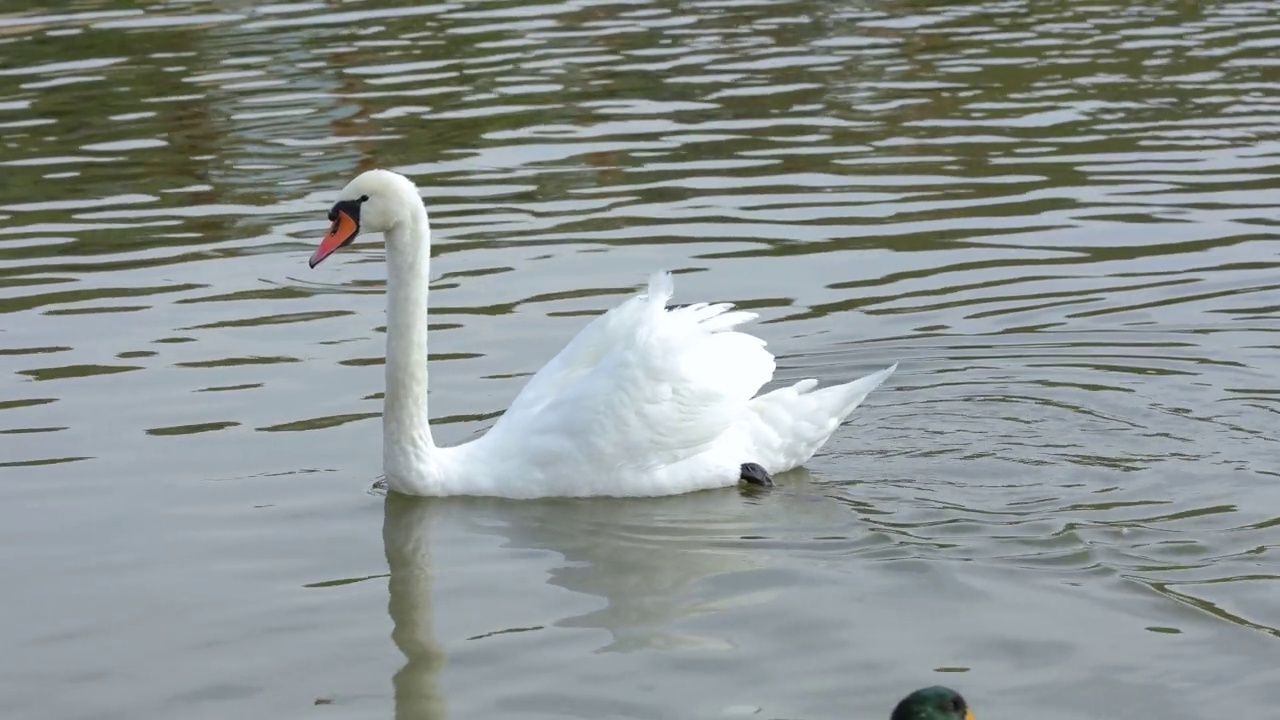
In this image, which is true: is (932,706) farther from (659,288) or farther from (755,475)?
(659,288)

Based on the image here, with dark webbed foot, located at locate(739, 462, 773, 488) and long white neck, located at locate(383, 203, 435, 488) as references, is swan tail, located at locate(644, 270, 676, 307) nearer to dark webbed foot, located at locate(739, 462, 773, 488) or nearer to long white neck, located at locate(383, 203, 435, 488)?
dark webbed foot, located at locate(739, 462, 773, 488)

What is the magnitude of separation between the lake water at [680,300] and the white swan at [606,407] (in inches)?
5.4

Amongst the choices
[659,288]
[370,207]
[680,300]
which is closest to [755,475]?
[659,288]

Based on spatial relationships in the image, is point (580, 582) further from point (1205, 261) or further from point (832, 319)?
point (1205, 261)

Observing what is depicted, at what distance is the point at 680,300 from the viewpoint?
10352 mm

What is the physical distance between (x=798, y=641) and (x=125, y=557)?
2.47 m

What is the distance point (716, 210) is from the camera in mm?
12125

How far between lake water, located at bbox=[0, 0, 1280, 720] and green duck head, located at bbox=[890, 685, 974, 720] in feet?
2.57

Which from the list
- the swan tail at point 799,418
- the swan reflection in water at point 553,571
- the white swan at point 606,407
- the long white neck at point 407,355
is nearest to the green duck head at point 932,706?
the swan reflection in water at point 553,571

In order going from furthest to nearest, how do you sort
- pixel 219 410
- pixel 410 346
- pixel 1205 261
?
pixel 1205 261 < pixel 219 410 < pixel 410 346

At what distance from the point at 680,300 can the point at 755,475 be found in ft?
8.64

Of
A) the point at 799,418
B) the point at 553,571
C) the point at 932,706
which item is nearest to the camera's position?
the point at 932,706

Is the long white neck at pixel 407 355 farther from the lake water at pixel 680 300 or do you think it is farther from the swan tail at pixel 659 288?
the swan tail at pixel 659 288

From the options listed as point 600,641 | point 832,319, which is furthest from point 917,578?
point 832,319
